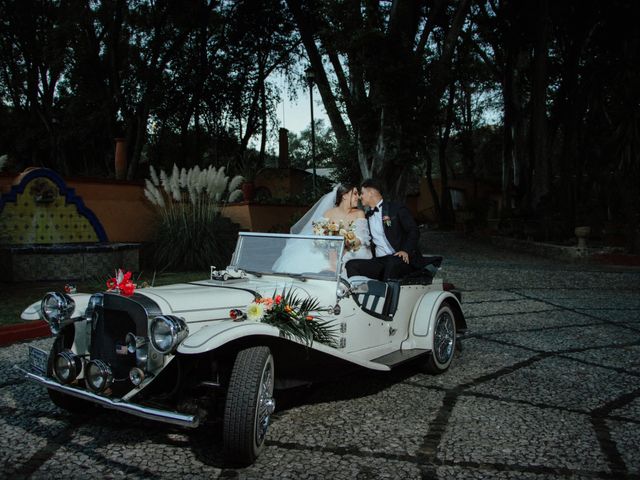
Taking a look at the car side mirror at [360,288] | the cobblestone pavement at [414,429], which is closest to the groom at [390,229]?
the cobblestone pavement at [414,429]

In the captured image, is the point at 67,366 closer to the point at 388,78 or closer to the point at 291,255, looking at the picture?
the point at 291,255

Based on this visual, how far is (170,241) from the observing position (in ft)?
40.0

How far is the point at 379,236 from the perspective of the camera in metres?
6.07

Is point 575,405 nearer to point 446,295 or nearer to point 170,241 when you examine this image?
point 446,295

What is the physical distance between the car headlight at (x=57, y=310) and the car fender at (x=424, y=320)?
2.69 metres

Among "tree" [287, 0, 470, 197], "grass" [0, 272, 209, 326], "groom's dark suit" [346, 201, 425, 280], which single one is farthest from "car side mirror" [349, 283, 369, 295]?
"tree" [287, 0, 470, 197]

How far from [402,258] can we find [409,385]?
4.02ft

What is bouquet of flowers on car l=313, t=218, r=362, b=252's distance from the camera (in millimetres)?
5411

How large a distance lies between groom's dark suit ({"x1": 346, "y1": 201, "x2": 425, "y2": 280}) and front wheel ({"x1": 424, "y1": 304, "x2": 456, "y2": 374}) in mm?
522

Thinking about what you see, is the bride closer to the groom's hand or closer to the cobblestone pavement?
the groom's hand

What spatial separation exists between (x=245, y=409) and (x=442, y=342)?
2.75 meters

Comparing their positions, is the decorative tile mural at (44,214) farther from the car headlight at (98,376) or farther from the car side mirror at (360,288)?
the car side mirror at (360,288)

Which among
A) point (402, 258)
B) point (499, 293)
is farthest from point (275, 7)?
point (402, 258)

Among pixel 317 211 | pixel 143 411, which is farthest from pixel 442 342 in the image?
pixel 143 411
